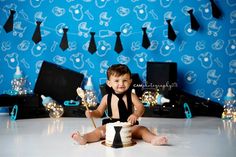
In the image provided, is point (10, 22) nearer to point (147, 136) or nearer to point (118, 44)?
point (118, 44)

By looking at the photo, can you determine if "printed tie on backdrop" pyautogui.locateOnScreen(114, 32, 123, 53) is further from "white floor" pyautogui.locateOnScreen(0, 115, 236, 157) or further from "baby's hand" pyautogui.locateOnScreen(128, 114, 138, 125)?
"baby's hand" pyautogui.locateOnScreen(128, 114, 138, 125)

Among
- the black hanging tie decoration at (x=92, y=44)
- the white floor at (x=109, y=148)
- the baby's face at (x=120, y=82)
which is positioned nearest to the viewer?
the white floor at (x=109, y=148)

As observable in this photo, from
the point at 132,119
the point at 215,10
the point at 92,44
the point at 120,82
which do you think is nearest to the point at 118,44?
the point at 92,44

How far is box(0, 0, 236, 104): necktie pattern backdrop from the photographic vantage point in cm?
226

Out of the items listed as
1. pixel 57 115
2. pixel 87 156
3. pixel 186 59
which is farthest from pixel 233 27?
pixel 87 156

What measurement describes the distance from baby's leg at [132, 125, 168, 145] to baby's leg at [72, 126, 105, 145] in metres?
0.14

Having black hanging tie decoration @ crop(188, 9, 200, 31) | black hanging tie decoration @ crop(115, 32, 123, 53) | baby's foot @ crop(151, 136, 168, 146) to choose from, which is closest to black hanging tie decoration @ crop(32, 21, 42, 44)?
black hanging tie decoration @ crop(115, 32, 123, 53)

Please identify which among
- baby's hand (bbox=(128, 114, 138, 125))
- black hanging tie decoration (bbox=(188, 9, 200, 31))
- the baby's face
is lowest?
baby's hand (bbox=(128, 114, 138, 125))

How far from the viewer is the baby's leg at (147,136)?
56.3 inches

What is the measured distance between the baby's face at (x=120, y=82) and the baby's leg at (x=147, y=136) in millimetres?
172

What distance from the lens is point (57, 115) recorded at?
2162mm

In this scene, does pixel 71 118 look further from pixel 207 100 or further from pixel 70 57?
pixel 207 100

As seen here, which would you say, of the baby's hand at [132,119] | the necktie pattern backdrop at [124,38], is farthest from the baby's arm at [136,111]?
the necktie pattern backdrop at [124,38]

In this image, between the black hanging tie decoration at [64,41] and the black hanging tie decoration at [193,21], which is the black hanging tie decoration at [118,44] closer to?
the black hanging tie decoration at [64,41]
